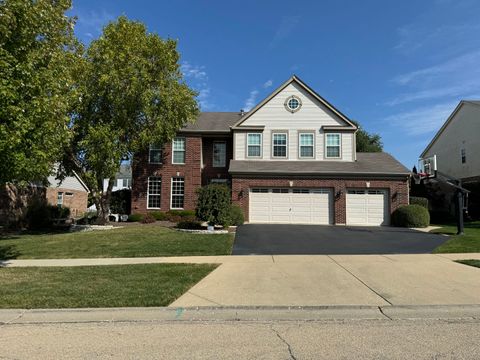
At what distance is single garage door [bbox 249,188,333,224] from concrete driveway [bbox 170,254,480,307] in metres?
11.7

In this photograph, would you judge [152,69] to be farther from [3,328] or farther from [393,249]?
[3,328]

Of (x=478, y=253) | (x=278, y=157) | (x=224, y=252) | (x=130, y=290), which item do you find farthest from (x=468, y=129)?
(x=130, y=290)

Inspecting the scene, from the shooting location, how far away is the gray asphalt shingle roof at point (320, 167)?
2386 centimetres

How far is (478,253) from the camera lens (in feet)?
42.7

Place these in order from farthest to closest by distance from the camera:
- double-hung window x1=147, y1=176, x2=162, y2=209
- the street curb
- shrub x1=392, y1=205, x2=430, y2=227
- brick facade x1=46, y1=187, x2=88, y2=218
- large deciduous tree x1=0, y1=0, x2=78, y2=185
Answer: brick facade x1=46, y1=187, x2=88, y2=218, double-hung window x1=147, y1=176, x2=162, y2=209, shrub x1=392, y1=205, x2=430, y2=227, large deciduous tree x1=0, y1=0, x2=78, y2=185, the street curb

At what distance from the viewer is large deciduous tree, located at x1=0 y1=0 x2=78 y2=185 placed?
9.19 m

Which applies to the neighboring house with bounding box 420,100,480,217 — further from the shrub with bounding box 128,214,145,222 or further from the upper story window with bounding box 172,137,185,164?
the shrub with bounding box 128,214,145,222

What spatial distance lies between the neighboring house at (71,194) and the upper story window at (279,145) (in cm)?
1625

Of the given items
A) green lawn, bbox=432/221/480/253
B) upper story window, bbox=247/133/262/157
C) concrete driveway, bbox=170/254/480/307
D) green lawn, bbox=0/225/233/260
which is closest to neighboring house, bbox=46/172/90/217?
green lawn, bbox=0/225/233/260

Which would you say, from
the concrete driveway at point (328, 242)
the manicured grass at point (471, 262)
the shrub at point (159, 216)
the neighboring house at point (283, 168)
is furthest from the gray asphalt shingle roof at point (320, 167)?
the manicured grass at point (471, 262)

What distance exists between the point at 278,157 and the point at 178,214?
291 inches

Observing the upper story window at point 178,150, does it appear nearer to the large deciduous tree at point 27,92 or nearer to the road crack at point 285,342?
the large deciduous tree at point 27,92

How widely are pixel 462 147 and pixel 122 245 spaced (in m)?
31.7

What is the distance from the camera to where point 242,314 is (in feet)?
21.7
